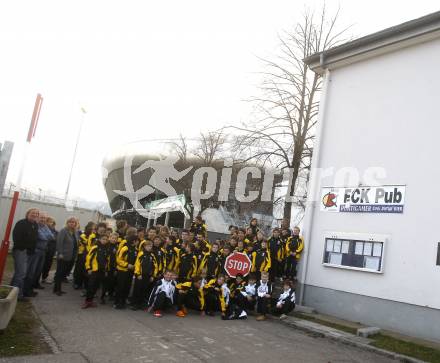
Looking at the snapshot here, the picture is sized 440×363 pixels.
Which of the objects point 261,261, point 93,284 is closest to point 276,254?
point 261,261

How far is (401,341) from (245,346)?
3.48 meters

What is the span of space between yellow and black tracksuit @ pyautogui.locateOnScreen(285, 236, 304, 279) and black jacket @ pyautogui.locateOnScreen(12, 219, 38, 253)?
6689 mm

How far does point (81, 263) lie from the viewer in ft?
39.2

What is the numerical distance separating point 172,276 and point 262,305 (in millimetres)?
2298

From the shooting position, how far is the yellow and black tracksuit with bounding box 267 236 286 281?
1230cm

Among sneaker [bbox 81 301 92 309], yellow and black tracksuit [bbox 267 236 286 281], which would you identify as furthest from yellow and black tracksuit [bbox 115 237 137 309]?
yellow and black tracksuit [bbox 267 236 286 281]

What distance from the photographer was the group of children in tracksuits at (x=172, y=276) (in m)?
9.88

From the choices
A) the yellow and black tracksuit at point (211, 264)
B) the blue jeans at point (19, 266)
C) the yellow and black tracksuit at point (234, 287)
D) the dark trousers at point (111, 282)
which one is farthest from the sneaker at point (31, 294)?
the yellow and black tracksuit at point (234, 287)

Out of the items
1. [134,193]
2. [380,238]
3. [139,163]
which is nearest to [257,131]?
[380,238]

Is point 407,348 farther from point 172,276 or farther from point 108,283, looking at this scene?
point 108,283

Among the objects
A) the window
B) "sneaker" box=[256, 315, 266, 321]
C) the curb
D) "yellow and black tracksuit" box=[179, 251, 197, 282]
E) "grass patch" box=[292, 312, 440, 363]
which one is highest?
the window

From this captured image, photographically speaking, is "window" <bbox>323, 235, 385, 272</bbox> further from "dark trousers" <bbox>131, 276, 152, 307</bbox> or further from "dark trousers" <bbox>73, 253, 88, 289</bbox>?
"dark trousers" <bbox>73, 253, 88, 289</bbox>

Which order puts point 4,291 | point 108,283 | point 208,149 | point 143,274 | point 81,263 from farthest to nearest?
point 208,149 < point 81,263 < point 108,283 < point 143,274 < point 4,291

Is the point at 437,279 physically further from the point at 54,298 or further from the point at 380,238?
the point at 54,298
